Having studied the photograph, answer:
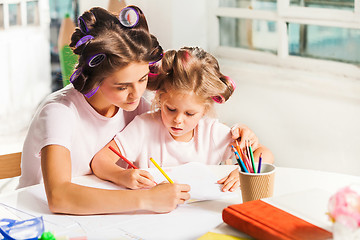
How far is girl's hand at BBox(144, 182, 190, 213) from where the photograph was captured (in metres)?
1.25

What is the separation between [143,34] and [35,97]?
288 cm

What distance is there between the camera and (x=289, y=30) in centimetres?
263

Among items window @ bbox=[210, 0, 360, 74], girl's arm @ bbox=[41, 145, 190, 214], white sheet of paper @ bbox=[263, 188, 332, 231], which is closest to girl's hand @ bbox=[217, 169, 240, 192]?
girl's arm @ bbox=[41, 145, 190, 214]

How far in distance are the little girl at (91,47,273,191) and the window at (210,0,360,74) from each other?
96 centimetres

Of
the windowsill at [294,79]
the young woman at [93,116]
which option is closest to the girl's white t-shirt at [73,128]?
the young woman at [93,116]

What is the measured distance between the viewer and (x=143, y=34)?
59.7 inches

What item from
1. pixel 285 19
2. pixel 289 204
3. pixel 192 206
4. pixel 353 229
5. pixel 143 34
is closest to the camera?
pixel 353 229

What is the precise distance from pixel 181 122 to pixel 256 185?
0.38 meters

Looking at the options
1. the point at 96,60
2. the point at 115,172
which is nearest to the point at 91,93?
the point at 96,60

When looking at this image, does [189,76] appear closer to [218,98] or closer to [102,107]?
[218,98]

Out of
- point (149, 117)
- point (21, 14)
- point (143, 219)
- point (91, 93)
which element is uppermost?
point (21, 14)

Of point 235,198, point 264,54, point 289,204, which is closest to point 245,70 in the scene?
point 264,54

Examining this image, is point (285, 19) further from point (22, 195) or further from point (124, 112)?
point (22, 195)

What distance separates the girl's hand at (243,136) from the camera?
161 centimetres
